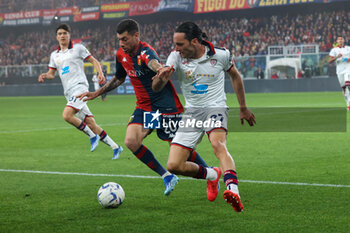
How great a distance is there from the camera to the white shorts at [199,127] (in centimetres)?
581

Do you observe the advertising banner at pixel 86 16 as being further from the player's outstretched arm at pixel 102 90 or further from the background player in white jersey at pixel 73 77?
the player's outstretched arm at pixel 102 90

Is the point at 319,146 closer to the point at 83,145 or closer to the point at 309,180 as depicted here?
the point at 309,180

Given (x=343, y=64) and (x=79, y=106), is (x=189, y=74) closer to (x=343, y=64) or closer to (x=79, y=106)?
(x=79, y=106)

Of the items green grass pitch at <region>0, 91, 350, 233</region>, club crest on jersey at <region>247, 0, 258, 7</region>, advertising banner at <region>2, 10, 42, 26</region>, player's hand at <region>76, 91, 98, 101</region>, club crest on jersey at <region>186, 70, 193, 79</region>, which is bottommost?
green grass pitch at <region>0, 91, 350, 233</region>

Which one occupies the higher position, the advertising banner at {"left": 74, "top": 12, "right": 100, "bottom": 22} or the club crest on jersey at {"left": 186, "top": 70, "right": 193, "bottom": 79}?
the advertising banner at {"left": 74, "top": 12, "right": 100, "bottom": 22}

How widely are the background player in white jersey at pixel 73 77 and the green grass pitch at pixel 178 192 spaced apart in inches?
19.9

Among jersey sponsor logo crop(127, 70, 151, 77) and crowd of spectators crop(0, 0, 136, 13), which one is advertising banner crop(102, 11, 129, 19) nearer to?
crowd of spectators crop(0, 0, 136, 13)

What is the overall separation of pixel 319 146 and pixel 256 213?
5.63 meters

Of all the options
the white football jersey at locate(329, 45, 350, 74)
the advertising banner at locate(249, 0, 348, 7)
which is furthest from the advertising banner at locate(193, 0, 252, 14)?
the white football jersey at locate(329, 45, 350, 74)

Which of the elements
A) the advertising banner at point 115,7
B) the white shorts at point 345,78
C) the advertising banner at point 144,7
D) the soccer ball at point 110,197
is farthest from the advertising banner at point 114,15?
the soccer ball at point 110,197

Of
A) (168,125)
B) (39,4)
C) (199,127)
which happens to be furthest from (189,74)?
(39,4)

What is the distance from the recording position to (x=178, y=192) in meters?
6.62

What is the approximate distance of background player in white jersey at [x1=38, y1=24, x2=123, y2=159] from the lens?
35.6 ft

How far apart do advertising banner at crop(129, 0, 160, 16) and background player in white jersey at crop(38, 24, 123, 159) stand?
112ft
